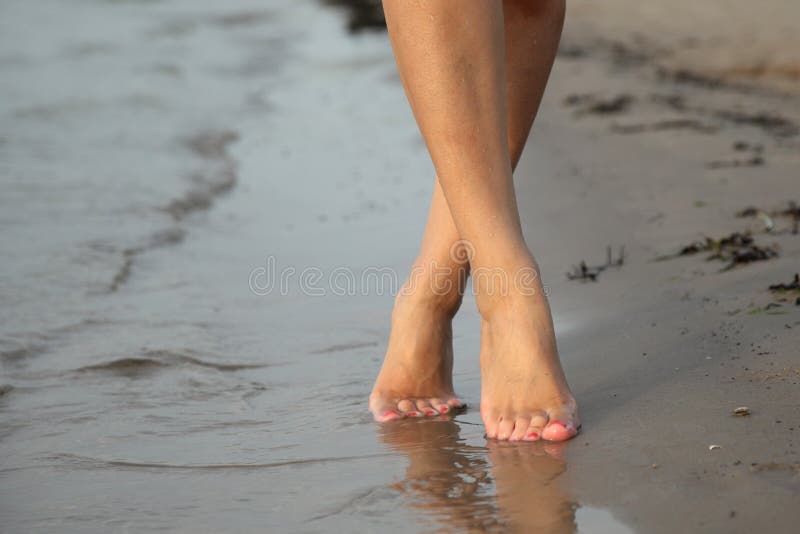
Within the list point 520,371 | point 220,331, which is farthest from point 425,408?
point 220,331

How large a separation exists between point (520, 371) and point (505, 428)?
13cm

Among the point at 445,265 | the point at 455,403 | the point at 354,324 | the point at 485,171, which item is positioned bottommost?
the point at 354,324

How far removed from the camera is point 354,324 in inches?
112

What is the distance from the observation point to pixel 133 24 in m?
14.0

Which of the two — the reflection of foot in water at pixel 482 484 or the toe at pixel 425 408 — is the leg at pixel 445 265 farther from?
the reflection of foot in water at pixel 482 484

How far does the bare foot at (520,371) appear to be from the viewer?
72.1 inches

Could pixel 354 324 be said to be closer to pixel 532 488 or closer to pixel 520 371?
pixel 520 371

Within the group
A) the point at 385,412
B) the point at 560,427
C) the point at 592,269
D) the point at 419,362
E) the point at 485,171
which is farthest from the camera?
the point at 592,269

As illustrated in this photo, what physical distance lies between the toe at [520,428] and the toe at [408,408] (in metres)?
0.29

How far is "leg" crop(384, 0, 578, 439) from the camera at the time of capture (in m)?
1.84

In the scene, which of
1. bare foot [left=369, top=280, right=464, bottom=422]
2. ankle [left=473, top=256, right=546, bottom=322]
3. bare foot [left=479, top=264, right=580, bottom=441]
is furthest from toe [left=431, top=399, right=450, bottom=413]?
ankle [left=473, top=256, right=546, bottom=322]

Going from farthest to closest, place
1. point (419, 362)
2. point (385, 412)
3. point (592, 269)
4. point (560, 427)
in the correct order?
point (592, 269), point (419, 362), point (385, 412), point (560, 427)

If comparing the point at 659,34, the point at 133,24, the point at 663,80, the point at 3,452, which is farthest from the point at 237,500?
the point at 133,24

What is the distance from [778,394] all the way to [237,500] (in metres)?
0.85
